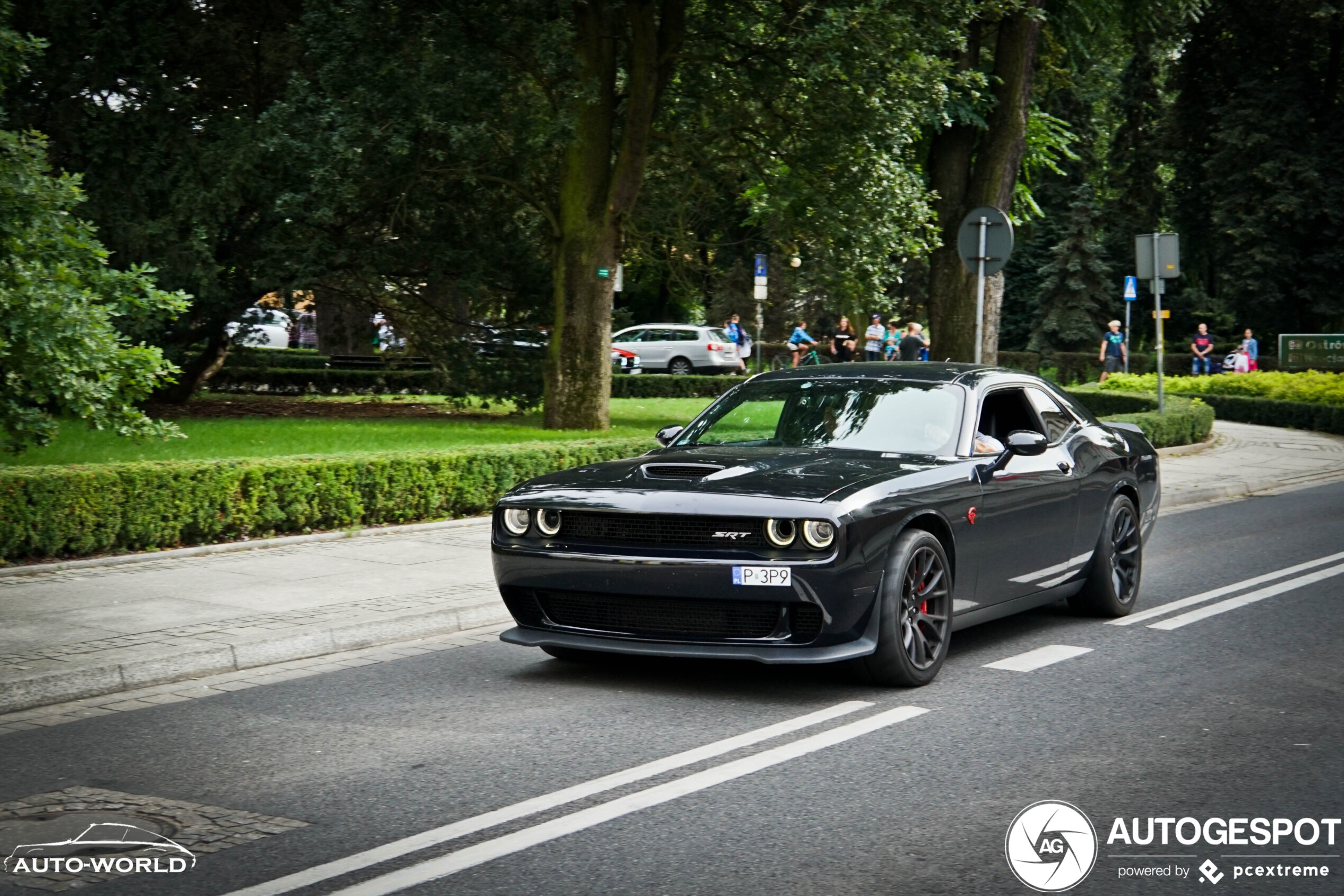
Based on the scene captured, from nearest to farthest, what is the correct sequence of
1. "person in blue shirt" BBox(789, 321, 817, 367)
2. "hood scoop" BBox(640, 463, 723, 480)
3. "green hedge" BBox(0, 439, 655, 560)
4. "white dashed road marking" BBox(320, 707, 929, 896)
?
"white dashed road marking" BBox(320, 707, 929, 896), "hood scoop" BBox(640, 463, 723, 480), "green hedge" BBox(0, 439, 655, 560), "person in blue shirt" BBox(789, 321, 817, 367)

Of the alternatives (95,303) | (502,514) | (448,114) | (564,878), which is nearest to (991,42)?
(448,114)

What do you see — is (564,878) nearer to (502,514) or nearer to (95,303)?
(502,514)

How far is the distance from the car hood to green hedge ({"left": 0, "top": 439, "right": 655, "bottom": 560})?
191 inches

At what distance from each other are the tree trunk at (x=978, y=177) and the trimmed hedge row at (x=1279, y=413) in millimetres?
5574

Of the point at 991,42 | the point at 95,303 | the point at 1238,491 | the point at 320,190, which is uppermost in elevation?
the point at 991,42

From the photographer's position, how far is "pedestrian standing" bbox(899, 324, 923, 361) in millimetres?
35375

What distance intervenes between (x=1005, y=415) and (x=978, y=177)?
17.7 metres

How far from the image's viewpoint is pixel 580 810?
5355mm

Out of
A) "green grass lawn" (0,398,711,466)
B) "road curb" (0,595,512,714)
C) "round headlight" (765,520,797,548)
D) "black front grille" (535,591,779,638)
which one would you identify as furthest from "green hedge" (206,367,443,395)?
"round headlight" (765,520,797,548)

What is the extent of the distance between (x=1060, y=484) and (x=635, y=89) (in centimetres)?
1297

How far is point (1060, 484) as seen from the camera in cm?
878

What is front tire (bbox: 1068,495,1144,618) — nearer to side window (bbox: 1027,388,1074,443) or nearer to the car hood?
side window (bbox: 1027,388,1074,443)

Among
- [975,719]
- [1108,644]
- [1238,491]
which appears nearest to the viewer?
[975,719]

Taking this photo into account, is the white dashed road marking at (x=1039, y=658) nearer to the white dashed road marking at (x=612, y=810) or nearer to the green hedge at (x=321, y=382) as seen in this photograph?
the white dashed road marking at (x=612, y=810)
